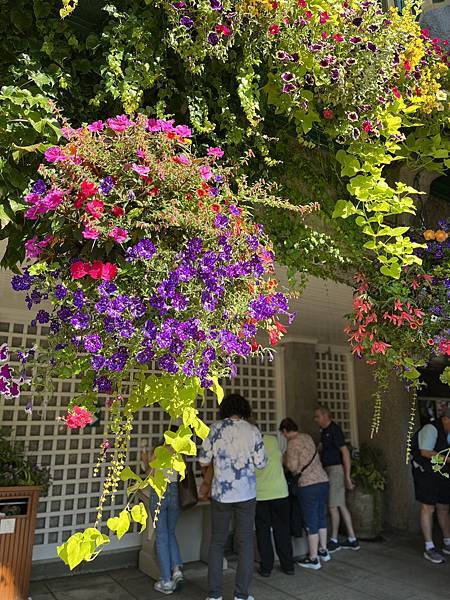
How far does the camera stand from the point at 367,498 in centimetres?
590

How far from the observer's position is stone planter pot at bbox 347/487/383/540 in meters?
5.82

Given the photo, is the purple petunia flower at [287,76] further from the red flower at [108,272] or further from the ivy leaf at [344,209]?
the red flower at [108,272]

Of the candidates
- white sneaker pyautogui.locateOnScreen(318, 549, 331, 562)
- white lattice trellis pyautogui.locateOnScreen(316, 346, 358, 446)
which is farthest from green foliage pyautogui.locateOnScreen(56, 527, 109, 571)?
white lattice trellis pyautogui.locateOnScreen(316, 346, 358, 446)

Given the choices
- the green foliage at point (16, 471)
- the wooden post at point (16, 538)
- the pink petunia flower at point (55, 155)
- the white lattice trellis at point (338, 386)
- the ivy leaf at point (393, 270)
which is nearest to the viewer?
the pink petunia flower at point (55, 155)

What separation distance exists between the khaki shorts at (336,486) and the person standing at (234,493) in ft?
7.33

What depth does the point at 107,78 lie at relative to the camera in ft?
5.29

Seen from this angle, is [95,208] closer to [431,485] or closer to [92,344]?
[92,344]

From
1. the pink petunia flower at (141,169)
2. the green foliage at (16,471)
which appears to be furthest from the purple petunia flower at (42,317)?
the green foliage at (16,471)

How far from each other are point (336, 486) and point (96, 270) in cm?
518

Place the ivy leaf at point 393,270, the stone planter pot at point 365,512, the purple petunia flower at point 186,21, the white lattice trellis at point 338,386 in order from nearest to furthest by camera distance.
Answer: the purple petunia flower at point 186,21, the ivy leaf at point 393,270, the stone planter pot at point 365,512, the white lattice trellis at point 338,386

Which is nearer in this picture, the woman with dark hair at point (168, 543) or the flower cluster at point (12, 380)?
the flower cluster at point (12, 380)

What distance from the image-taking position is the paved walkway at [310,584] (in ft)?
12.9

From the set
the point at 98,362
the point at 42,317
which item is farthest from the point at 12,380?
the point at 98,362

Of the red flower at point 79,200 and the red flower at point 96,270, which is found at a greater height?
the red flower at point 79,200
